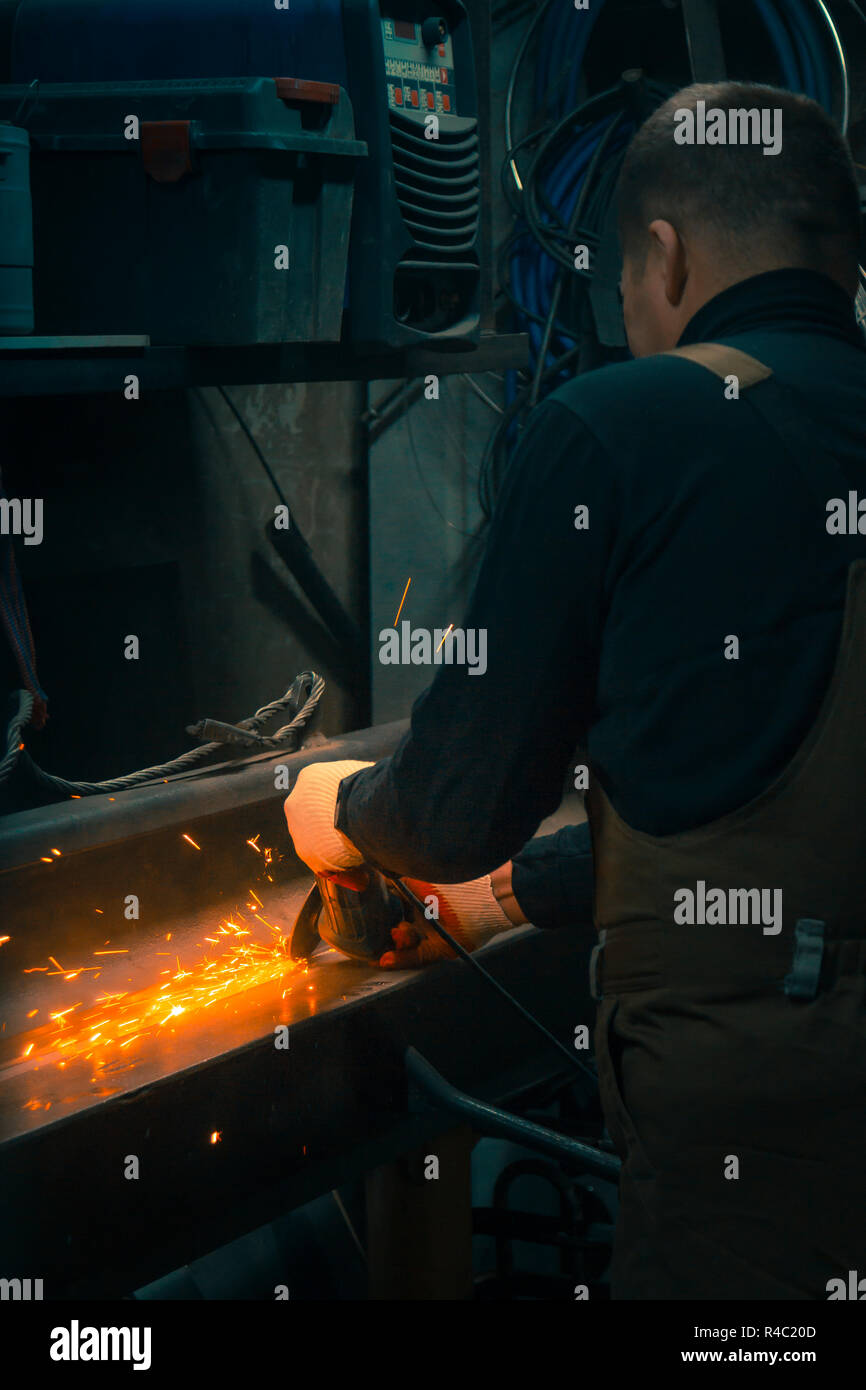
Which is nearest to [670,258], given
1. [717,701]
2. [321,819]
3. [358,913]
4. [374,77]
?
[717,701]

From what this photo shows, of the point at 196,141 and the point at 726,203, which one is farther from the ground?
the point at 196,141

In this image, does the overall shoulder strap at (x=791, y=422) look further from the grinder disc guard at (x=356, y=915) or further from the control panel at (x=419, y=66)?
the control panel at (x=419, y=66)

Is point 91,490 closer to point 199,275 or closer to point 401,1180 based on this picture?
point 199,275

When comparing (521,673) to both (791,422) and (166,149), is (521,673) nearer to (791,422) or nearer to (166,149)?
(791,422)

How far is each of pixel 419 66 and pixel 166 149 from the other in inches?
24.5

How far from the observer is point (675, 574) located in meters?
1.23

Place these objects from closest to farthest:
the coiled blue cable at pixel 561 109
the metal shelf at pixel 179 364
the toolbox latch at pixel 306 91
Result: the metal shelf at pixel 179 364 < the toolbox latch at pixel 306 91 < the coiled blue cable at pixel 561 109

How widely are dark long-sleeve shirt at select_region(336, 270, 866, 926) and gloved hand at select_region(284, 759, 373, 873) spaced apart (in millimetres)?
551

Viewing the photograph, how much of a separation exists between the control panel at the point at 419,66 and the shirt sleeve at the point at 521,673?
1196 millimetres

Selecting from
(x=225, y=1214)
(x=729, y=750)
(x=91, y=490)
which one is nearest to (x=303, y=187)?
(x=91, y=490)

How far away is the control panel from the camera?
7.22ft

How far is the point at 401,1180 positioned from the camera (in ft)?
6.80

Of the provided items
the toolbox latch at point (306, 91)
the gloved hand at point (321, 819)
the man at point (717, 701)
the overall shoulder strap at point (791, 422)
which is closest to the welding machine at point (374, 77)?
the toolbox latch at point (306, 91)

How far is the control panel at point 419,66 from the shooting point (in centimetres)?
220
